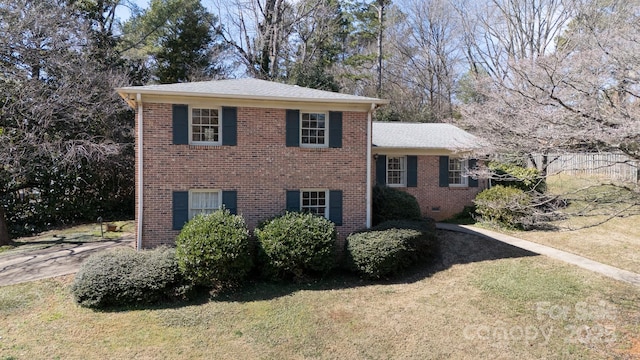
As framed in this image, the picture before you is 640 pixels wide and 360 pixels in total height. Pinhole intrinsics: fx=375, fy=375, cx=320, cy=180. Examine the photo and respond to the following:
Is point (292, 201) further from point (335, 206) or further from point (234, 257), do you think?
point (234, 257)

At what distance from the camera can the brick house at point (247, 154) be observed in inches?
411

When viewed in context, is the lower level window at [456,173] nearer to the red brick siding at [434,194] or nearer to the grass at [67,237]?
the red brick siding at [434,194]

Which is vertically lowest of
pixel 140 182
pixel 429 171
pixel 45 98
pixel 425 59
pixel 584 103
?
pixel 140 182

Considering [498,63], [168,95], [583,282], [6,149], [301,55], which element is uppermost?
[301,55]

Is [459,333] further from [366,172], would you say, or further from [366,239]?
[366,172]

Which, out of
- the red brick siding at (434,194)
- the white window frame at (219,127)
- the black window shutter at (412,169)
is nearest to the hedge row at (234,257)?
the white window frame at (219,127)

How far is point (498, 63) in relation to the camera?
2548 centimetres

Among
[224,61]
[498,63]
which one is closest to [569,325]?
[498,63]

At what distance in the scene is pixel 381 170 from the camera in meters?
16.2

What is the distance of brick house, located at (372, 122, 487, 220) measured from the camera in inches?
636

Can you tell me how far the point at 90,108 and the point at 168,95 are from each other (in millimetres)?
8859

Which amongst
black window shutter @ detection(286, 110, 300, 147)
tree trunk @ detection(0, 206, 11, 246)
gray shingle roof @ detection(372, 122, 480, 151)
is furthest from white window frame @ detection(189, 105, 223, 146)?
tree trunk @ detection(0, 206, 11, 246)

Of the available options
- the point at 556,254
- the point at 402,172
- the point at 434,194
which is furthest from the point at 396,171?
the point at 556,254

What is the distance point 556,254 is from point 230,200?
381 inches
